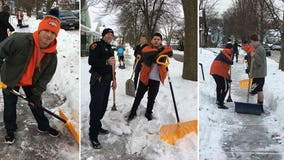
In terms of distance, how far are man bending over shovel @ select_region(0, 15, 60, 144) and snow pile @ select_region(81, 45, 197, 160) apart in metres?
0.39

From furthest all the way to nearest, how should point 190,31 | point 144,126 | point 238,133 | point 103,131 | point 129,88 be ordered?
point 190,31, point 129,88, point 238,133, point 144,126, point 103,131

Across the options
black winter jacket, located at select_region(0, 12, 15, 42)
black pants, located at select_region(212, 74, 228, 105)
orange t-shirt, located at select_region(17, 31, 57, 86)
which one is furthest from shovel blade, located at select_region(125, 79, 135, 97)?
black winter jacket, located at select_region(0, 12, 15, 42)

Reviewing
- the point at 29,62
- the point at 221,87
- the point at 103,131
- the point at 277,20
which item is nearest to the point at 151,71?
the point at 103,131

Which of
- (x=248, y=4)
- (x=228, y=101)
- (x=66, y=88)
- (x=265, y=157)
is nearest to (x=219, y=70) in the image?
(x=228, y=101)

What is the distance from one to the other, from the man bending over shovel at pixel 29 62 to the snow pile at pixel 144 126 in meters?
0.39

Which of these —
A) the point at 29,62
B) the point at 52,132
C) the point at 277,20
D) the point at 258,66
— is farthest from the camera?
the point at 277,20

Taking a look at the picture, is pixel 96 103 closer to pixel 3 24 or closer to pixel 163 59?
pixel 163 59

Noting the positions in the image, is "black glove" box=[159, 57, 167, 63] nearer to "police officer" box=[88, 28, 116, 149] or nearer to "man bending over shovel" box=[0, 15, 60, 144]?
"police officer" box=[88, 28, 116, 149]

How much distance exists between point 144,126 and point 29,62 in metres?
1.60

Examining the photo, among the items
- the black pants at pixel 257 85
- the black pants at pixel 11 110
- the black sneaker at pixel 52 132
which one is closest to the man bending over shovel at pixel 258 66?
the black pants at pixel 257 85

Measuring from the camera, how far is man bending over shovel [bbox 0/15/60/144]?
2.87 m

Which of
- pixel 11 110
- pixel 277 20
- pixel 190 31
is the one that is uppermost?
pixel 277 20

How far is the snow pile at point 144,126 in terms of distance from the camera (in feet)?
10.7

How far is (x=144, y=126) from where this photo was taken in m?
3.79
